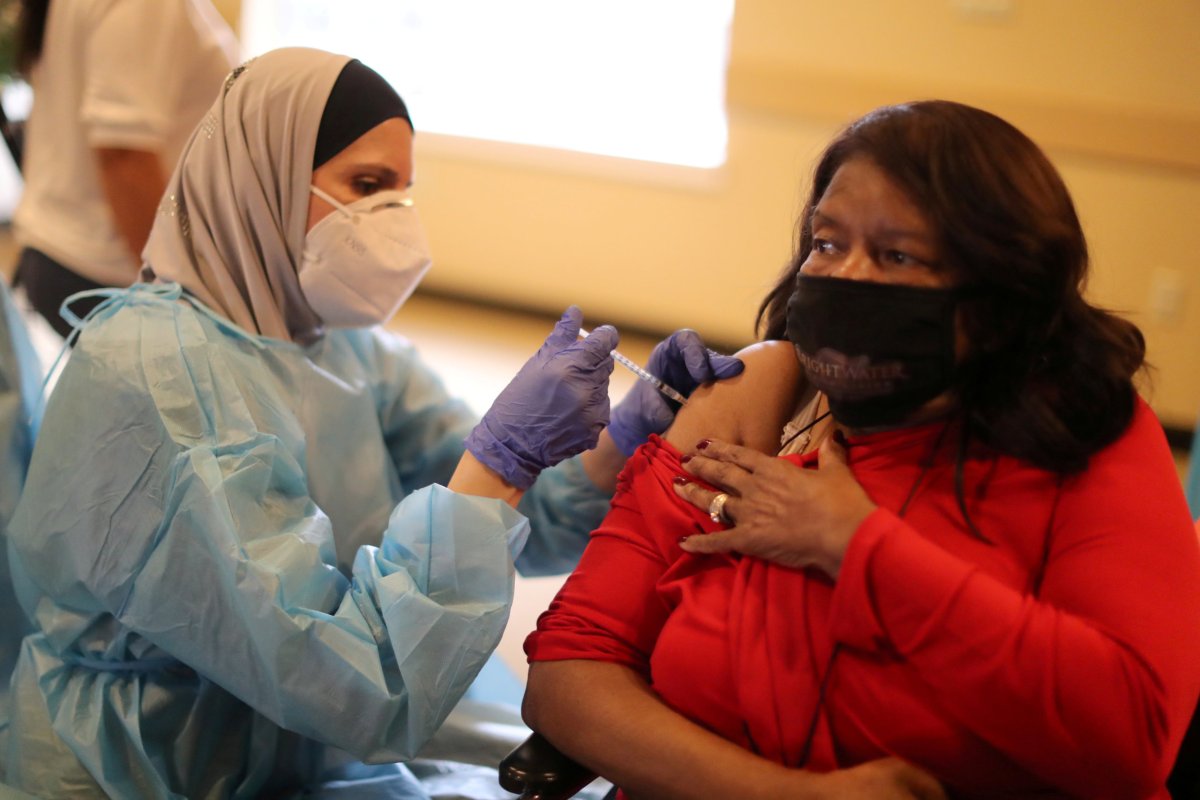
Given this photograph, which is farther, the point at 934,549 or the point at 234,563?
the point at 234,563

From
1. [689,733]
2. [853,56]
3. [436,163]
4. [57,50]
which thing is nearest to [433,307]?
[436,163]

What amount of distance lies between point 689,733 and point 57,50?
1842 millimetres

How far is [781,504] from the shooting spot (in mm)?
1218

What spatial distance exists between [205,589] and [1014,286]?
3.34 feet

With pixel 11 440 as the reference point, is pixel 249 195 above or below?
above

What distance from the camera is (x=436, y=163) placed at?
18.1 feet

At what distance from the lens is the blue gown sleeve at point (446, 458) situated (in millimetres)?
1879

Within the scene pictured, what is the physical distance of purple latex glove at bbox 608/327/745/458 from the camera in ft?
5.07

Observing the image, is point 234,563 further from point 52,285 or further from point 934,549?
point 52,285

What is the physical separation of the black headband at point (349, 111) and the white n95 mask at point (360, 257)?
7cm

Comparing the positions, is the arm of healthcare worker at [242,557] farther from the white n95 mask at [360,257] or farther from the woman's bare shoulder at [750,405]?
the white n95 mask at [360,257]

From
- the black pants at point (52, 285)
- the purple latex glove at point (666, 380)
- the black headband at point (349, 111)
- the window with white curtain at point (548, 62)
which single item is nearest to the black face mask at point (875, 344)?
the purple latex glove at point (666, 380)

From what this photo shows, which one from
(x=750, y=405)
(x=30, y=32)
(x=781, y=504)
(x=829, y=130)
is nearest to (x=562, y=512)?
(x=750, y=405)

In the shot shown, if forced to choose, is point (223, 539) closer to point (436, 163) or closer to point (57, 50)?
point (57, 50)
